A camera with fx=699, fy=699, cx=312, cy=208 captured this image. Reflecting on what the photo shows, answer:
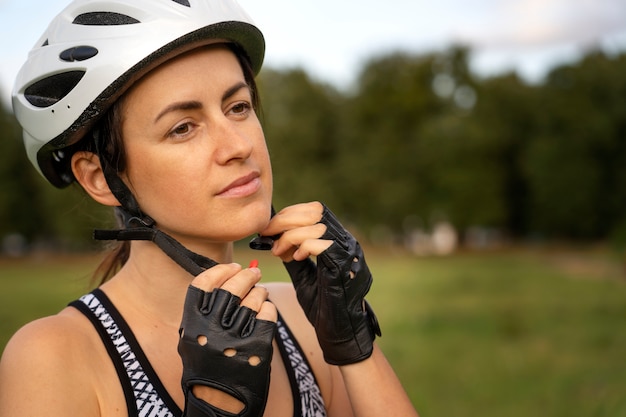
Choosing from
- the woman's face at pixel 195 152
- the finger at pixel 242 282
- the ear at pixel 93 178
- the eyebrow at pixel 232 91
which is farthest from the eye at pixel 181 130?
the finger at pixel 242 282

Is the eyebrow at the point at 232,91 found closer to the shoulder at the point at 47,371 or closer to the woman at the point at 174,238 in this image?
the woman at the point at 174,238

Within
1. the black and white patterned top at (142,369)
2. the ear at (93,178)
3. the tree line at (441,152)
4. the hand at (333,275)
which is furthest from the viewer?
the tree line at (441,152)

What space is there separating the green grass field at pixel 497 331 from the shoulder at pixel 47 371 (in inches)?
37.9

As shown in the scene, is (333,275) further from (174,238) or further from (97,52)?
(97,52)

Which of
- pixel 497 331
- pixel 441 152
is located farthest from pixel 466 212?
pixel 497 331

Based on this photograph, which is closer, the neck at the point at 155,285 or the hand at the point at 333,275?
the hand at the point at 333,275

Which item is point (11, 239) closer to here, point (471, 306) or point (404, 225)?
point (404, 225)

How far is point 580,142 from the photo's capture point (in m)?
34.4

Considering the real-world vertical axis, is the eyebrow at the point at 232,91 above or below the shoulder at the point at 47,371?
above

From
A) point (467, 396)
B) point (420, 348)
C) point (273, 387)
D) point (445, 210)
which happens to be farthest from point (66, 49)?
point (445, 210)

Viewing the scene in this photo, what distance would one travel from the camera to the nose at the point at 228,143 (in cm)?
247

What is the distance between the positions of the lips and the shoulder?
28.0 inches

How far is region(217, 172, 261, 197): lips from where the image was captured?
2.50 metres

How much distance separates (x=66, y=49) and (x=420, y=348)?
41.9 ft
